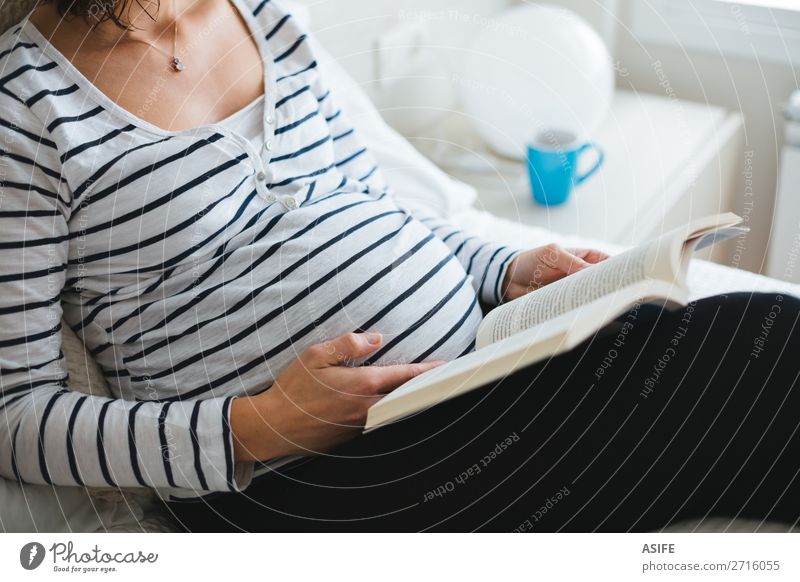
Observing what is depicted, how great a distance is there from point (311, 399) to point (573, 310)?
201 millimetres

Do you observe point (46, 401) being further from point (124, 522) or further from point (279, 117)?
point (279, 117)

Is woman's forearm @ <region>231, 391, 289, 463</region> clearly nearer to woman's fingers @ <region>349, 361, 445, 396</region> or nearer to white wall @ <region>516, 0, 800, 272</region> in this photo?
woman's fingers @ <region>349, 361, 445, 396</region>

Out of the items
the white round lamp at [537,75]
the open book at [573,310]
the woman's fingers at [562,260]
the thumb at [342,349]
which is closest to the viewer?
the open book at [573,310]

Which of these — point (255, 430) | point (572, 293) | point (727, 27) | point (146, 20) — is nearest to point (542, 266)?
point (572, 293)

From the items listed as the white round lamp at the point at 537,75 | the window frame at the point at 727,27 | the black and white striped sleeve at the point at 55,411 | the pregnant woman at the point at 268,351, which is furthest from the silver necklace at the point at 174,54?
the window frame at the point at 727,27

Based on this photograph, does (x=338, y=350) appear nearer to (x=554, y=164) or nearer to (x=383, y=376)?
(x=383, y=376)

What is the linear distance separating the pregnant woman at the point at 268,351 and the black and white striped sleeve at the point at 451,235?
6cm

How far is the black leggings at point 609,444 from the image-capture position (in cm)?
53

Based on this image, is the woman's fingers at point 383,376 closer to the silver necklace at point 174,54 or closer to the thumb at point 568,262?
the thumb at point 568,262

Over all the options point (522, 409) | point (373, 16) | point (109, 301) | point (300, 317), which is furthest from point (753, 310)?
point (373, 16)

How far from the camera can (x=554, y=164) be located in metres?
1.06

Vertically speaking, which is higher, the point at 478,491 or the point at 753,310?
the point at 753,310

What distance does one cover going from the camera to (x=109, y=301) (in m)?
0.62
